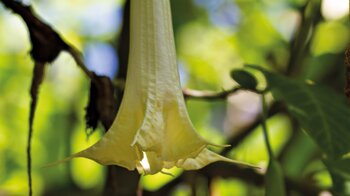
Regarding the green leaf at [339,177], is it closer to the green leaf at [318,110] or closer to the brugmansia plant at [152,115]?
the green leaf at [318,110]

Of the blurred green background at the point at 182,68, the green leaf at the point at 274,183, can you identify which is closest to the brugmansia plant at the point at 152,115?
the green leaf at the point at 274,183

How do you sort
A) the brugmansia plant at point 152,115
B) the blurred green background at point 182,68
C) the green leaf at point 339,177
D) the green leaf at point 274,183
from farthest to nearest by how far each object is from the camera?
the blurred green background at point 182,68
the green leaf at point 339,177
the green leaf at point 274,183
the brugmansia plant at point 152,115

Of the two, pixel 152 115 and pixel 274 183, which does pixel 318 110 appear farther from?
pixel 152 115

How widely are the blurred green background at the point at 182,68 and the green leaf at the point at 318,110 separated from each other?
0.40 meters

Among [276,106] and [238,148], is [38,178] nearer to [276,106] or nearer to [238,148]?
[238,148]

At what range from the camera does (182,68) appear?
200 centimetres

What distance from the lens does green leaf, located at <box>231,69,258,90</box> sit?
1112 mm

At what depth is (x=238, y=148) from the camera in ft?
5.20

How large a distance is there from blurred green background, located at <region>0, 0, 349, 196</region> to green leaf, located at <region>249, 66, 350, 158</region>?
15.9 inches

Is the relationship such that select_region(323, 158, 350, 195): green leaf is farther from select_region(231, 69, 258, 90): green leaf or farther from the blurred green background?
the blurred green background

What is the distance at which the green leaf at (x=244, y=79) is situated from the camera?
3.65 feet

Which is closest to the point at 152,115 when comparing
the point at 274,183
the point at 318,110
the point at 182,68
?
the point at 274,183

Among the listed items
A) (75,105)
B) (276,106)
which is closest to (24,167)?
(75,105)

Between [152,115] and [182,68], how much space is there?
1.20 m
